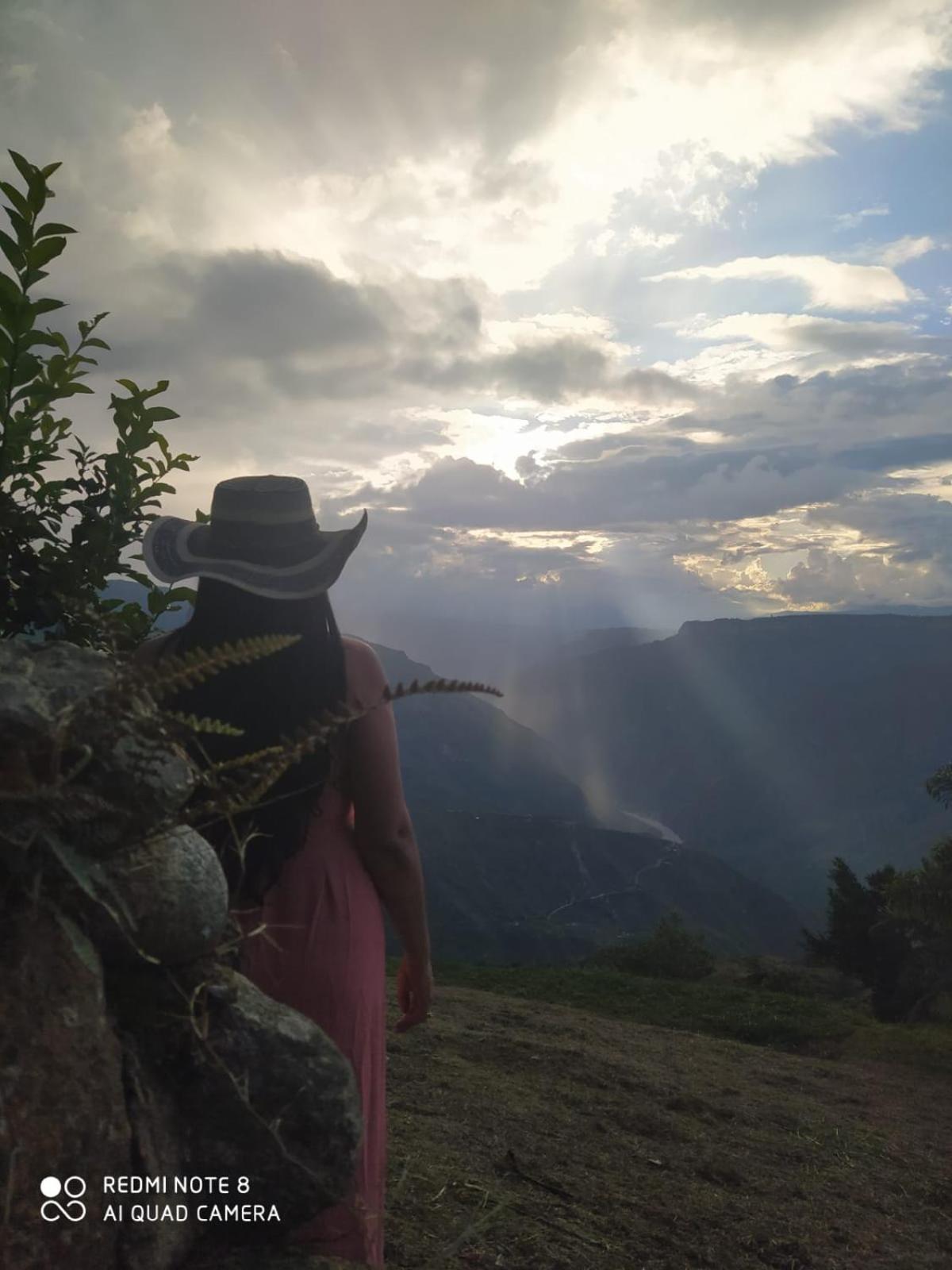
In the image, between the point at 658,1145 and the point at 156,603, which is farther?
the point at 658,1145

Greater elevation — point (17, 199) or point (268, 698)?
point (17, 199)

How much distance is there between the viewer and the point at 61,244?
2197 millimetres

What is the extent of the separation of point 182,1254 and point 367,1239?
0.49 m

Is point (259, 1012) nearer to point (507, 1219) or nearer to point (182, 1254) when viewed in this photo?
point (182, 1254)

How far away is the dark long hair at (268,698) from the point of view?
2422 mm

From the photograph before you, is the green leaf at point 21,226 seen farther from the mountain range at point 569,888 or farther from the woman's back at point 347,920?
the mountain range at point 569,888

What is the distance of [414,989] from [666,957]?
2022 centimetres

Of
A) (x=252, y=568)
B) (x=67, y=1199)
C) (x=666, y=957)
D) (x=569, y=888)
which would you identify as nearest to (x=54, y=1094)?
(x=67, y=1199)

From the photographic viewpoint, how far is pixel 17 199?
216 centimetres

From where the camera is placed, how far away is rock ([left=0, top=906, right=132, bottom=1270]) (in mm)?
1321

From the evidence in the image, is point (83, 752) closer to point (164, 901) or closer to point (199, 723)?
point (199, 723)

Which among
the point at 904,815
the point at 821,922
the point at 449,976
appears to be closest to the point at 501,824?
the point at 821,922

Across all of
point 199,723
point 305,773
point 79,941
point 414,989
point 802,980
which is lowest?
point 802,980

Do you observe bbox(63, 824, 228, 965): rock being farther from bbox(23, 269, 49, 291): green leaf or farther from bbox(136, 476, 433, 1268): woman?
bbox(23, 269, 49, 291): green leaf
